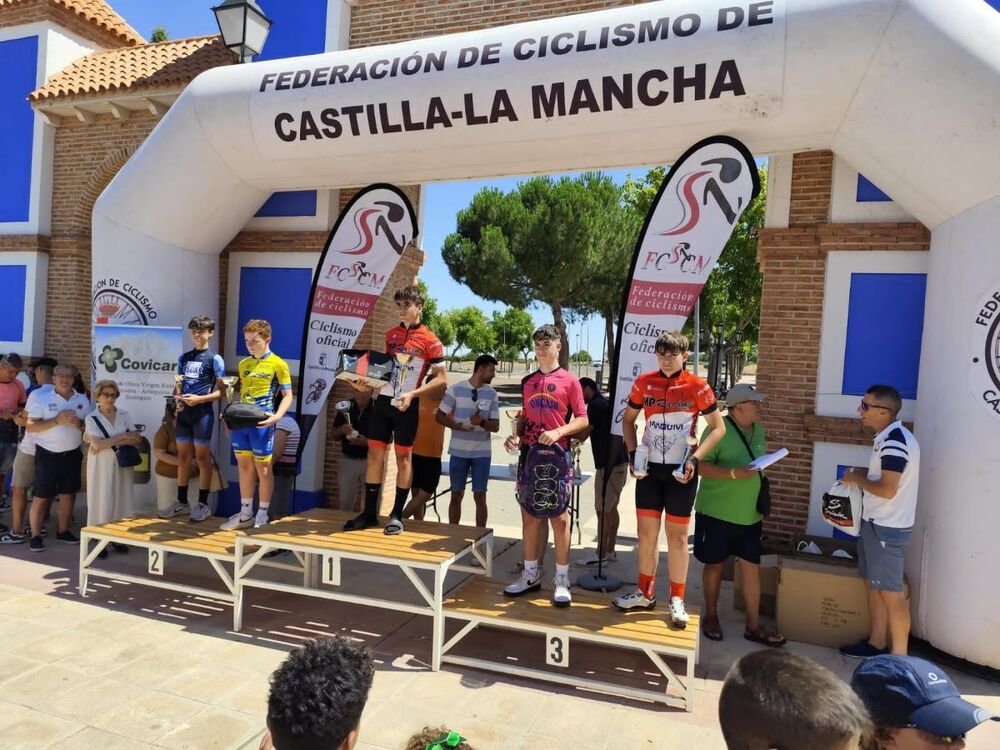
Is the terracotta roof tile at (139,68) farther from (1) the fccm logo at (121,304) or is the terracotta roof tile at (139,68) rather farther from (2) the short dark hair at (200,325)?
(2) the short dark hair at (200,325)

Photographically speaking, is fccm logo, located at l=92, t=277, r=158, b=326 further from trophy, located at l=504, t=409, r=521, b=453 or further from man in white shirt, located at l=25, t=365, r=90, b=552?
trophy, located at l=504, t=409, r=521, b=453

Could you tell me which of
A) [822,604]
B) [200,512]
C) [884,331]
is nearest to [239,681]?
[200,512]

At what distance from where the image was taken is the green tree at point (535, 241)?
85.9ft

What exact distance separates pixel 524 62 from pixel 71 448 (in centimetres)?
542

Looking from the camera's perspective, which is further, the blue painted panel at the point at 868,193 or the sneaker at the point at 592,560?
the sneaker at the point at 592,560

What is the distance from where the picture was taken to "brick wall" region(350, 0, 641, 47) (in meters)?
6.20

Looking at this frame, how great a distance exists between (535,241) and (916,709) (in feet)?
87.7

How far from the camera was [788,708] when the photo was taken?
1174 mm

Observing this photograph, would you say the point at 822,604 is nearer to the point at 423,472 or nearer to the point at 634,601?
the point at 634,601

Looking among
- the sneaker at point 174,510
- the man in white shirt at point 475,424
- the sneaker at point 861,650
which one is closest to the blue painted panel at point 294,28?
the man in white shirt at point 475,424

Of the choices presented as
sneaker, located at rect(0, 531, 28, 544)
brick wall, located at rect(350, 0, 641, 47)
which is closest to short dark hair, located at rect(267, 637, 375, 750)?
brick wall, located at rect(350, 0, 641, 47)

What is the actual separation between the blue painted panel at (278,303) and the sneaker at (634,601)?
4493 mm

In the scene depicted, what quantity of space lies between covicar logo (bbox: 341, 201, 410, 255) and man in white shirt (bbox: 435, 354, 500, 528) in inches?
54.0

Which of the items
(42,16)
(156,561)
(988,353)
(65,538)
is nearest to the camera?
(988,353)
